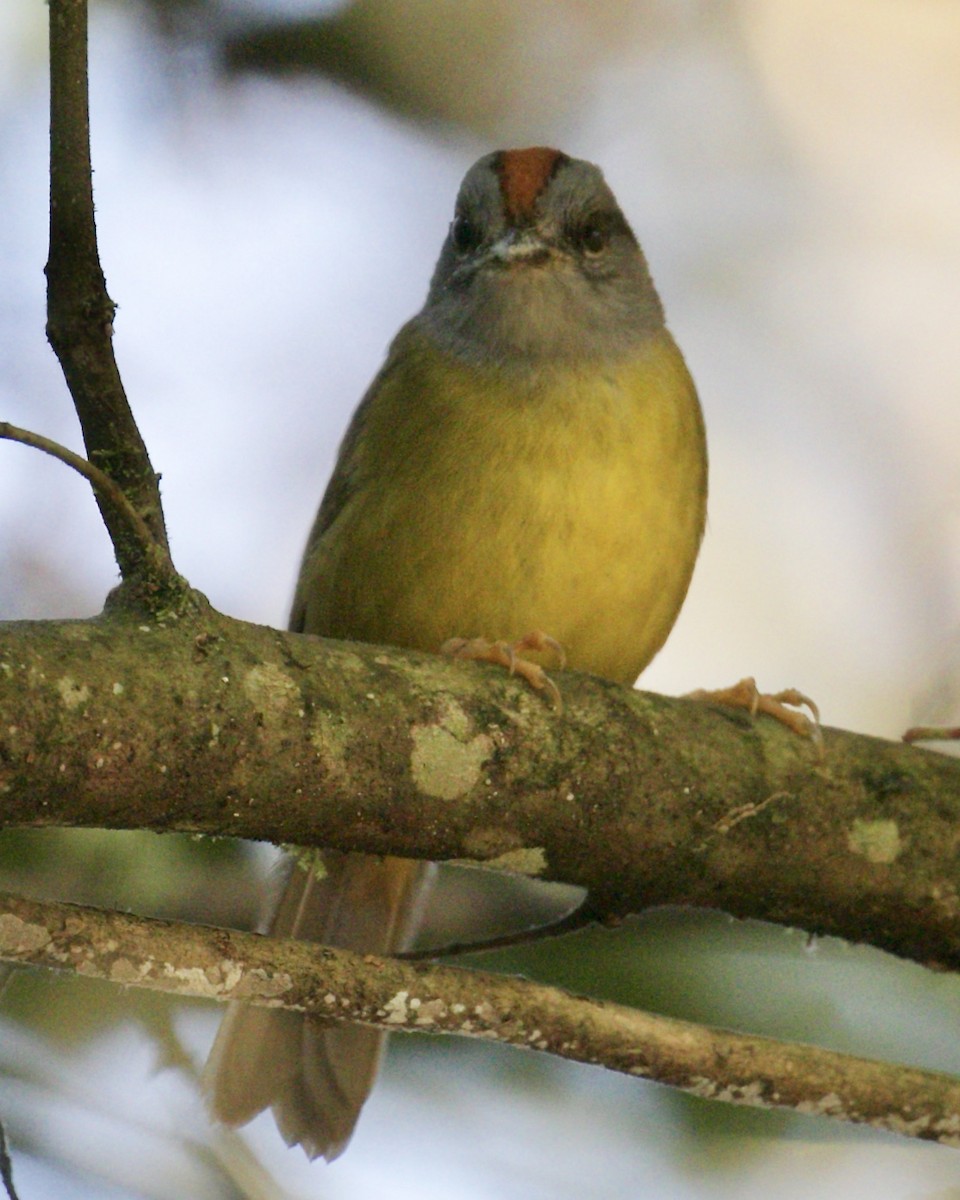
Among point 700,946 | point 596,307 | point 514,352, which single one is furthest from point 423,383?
point 700,946

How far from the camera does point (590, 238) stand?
391 centimetres

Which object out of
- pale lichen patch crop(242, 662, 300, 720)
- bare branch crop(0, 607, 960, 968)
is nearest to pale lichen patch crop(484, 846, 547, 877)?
bare branch crop(0, 607, 960, 968)

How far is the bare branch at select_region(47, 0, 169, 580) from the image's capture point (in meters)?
2.17

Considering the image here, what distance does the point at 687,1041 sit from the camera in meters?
2.31

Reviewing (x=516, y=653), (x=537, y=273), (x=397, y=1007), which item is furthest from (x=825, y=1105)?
(x=537, y=273)

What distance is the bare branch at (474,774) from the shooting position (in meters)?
2.03

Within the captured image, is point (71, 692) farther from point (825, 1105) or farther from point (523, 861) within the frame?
point (825, 1105)

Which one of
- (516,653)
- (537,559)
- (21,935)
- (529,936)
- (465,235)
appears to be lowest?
(21,935)

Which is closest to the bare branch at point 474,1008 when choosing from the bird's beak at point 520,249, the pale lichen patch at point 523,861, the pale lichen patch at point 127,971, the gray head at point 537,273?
the pale lichen patch at point 127,971

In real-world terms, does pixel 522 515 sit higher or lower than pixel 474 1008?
higher

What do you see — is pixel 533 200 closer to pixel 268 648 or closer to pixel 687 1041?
pixel 268 648

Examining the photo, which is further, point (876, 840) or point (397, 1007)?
point (876, 840)

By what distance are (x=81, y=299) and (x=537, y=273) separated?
174cm

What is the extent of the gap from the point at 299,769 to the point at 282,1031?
4.27 ft
